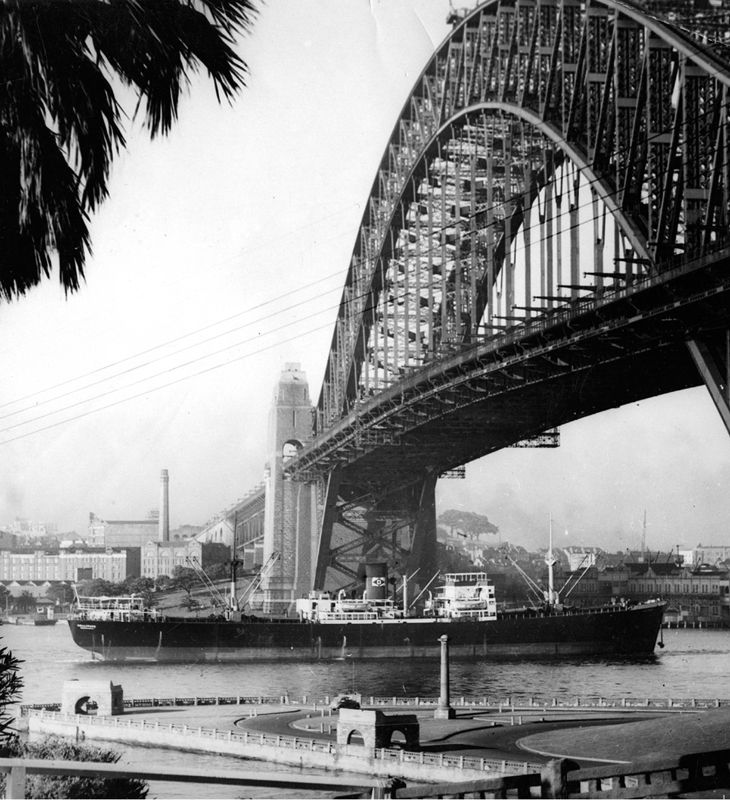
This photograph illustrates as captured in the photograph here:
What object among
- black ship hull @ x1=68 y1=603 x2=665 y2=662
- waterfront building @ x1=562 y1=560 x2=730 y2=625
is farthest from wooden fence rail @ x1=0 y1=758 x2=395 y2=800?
waterfront building @ x1=562 y1=560 x2=730 y2=625

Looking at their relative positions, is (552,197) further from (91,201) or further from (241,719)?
(91,201)

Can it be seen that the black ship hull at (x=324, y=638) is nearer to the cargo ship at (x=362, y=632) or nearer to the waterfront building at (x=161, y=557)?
the cargo ship at (x=362, y=632)

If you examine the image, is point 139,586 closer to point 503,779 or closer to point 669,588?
point 669,588

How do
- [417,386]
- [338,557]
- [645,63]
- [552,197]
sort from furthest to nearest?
[338,557] < [417,386] < [552,197] < [645,63]

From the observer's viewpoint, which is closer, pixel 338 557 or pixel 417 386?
pixel 417 386

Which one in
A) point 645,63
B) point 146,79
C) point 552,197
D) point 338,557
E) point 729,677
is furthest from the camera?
point 338,557

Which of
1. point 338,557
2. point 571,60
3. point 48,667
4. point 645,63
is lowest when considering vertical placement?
point 48,667

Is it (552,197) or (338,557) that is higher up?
(552,197)

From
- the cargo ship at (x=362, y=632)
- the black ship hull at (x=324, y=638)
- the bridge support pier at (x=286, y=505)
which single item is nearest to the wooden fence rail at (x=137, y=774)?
the cargo ship at (x=362, y=632)

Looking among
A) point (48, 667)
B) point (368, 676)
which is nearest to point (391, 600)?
point (368, 676)
